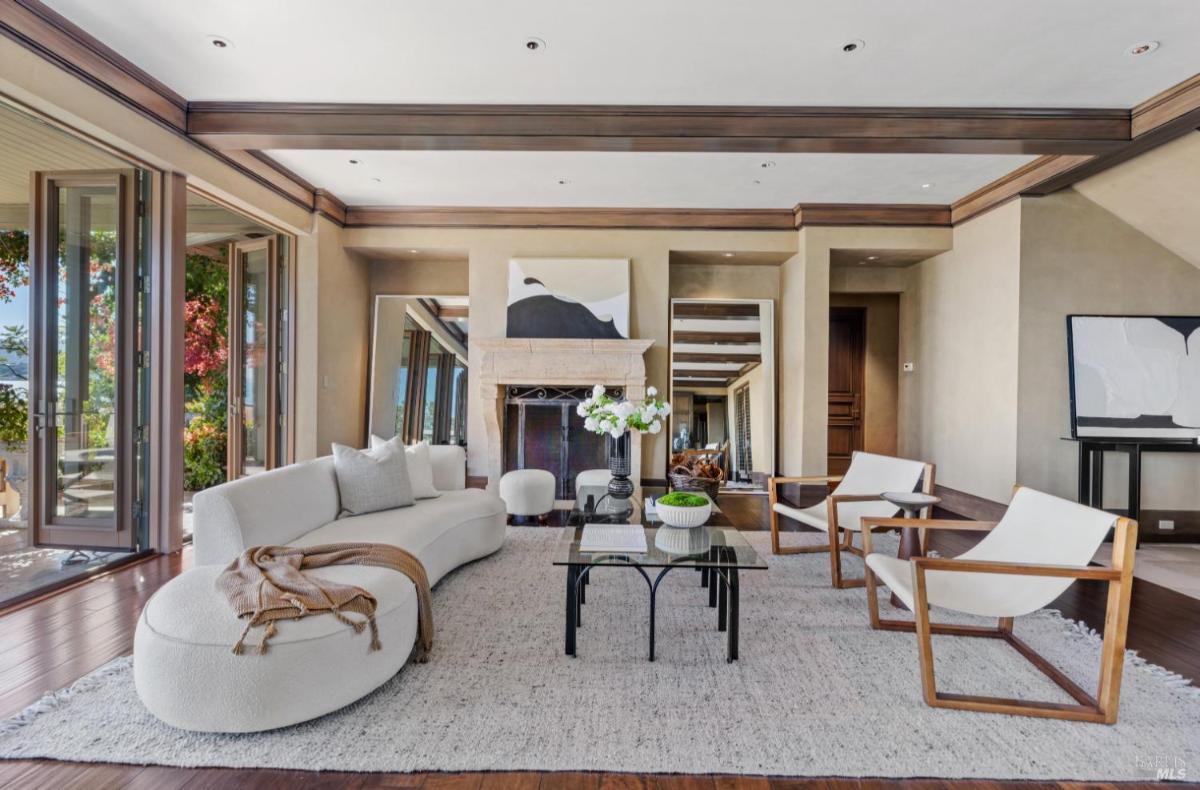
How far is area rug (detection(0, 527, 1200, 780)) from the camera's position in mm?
1718

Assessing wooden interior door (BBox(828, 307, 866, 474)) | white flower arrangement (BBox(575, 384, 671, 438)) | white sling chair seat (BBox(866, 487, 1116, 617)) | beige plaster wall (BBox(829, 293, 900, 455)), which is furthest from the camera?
wooden interior door (BBox(828, 307, 866, 474))

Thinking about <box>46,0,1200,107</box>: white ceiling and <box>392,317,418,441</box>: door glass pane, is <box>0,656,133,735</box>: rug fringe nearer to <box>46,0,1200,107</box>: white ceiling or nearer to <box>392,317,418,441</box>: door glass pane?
<box>46,0,1200,107</box>: white ceiling

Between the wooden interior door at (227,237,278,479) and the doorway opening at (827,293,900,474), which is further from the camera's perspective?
the doorway opening at (827,293,900,474)

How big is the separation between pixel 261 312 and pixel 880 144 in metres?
5.14

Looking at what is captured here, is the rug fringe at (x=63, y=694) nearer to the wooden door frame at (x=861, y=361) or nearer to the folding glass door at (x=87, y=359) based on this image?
the folding glass door at (x=87, y=359)

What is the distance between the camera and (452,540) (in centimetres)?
322

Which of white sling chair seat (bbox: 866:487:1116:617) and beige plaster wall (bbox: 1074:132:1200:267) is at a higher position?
beige plaster wall (bbox: 1074:132:1200:267)

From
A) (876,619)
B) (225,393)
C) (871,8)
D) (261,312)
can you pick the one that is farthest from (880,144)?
(225,393)

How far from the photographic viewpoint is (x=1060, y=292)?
470 cm

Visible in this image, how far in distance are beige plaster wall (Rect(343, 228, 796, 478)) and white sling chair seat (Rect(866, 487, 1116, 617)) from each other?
3740mm

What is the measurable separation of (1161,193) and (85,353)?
23.6 feet

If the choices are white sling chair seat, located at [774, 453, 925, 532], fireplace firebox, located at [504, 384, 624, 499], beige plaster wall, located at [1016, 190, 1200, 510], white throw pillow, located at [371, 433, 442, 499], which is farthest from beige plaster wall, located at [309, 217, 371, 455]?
beige plaster wall, located at [1016, 190, 1200, 510]

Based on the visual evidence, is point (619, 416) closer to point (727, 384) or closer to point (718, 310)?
point (727, 384)

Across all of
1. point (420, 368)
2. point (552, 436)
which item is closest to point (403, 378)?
point (420, 368)
